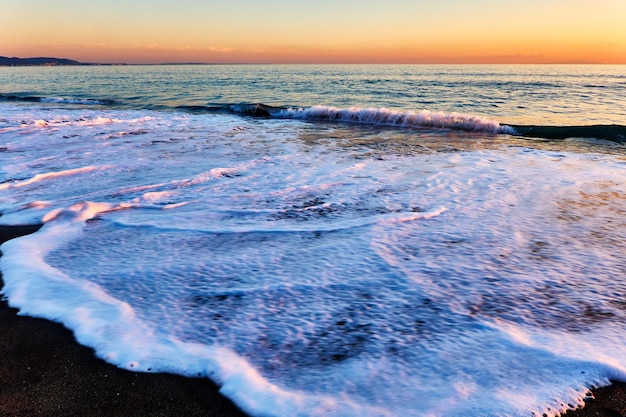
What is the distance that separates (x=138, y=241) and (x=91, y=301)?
121 cm

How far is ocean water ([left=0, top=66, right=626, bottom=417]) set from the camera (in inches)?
89.2

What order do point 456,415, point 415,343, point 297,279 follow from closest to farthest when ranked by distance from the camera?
point 456,415
point 415,343
point 297,279

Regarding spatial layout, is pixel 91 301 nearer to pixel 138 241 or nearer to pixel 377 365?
pixel 138 241

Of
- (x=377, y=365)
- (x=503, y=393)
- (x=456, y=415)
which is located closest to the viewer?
(x=456, y=415)

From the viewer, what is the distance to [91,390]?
7.16 ft

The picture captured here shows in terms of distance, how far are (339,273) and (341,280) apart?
0.38 ft

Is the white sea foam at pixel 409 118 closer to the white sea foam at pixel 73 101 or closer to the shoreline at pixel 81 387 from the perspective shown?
the white sea foam at pixel 73 101

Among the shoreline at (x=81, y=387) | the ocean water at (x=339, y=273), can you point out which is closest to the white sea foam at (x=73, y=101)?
the ocean water at (x=339, y=273)

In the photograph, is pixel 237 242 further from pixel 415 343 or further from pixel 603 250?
pixel 603 250

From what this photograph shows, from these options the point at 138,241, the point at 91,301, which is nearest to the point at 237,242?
the point at 138,241

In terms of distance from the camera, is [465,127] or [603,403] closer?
[603,403]

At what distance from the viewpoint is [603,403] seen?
2070 millimetres

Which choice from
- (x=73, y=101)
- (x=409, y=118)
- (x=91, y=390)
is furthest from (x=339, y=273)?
(x=73, y=101)

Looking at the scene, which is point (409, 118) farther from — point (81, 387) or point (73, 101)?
point (73, 101)
